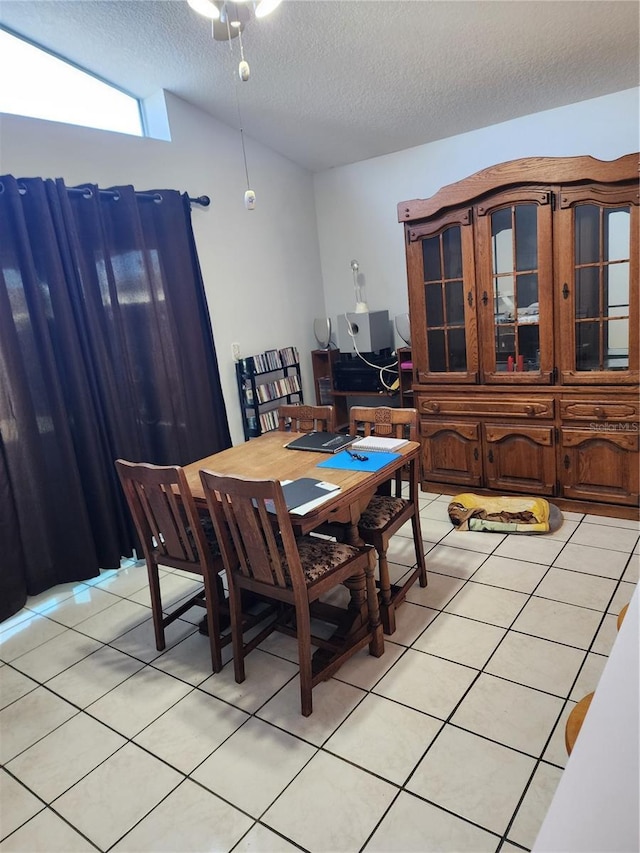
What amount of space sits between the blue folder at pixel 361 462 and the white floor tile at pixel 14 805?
1481 millimetres

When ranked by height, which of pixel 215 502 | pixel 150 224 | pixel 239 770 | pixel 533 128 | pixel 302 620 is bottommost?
pixel 239 770

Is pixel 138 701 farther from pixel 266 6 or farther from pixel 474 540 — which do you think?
pixel 266 6

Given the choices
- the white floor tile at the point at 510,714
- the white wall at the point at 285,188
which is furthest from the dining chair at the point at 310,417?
the white floor tile at the point at 510,714

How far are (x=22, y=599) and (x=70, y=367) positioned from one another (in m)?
1.24

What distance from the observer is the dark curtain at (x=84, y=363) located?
109 inches

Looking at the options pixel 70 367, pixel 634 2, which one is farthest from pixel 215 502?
pixel 634 2

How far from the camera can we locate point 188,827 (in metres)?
1.55

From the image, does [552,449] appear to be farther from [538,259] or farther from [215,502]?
[215,502]

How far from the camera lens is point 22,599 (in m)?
2.84

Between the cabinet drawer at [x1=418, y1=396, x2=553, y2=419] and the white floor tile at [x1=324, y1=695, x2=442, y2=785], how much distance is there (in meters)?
2.00

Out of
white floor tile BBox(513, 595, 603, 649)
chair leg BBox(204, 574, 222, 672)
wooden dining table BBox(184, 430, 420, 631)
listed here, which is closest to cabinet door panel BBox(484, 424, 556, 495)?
white floor tile BBox(513, 595, 603, 649)

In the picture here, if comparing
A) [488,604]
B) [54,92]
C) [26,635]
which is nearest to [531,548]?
[488,604]

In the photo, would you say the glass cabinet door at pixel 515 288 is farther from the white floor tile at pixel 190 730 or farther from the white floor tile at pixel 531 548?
the white floor tile at pixel 190 730

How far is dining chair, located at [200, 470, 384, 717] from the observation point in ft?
6.00
